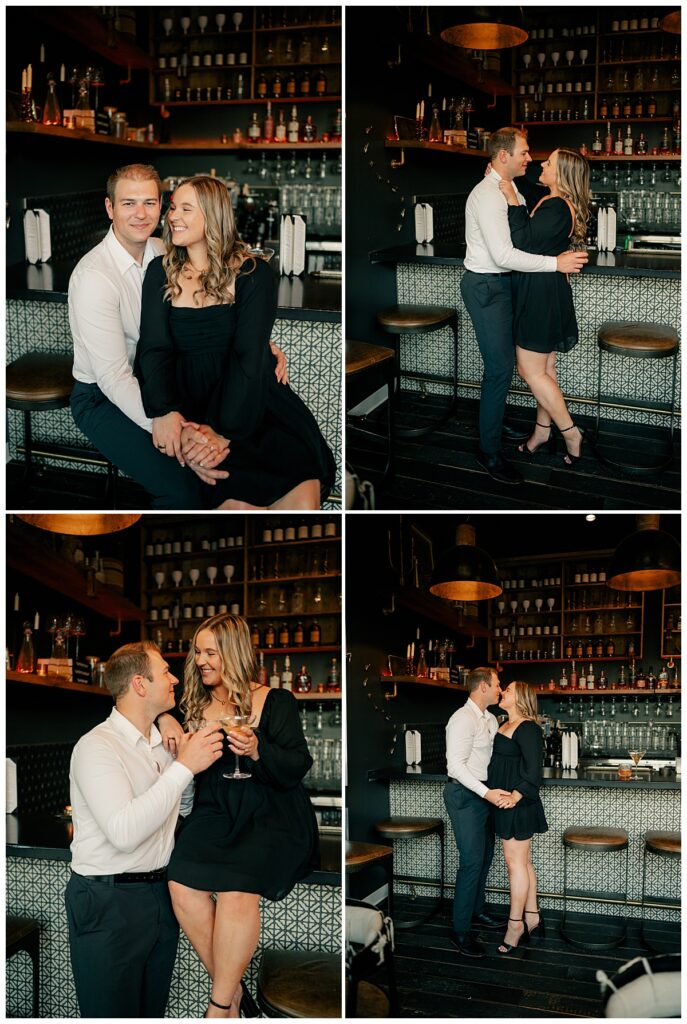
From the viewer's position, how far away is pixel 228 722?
329 centimetres

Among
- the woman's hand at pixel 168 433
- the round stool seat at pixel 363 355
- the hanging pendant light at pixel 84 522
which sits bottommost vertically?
the hanging pendant light at pixel 84 522

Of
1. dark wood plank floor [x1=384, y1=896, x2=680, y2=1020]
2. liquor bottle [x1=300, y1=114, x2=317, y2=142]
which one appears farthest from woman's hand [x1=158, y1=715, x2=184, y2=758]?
liquor bottle [x1=300, y1=114, x2=317, y2=142]

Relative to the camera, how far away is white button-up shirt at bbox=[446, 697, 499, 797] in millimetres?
3369

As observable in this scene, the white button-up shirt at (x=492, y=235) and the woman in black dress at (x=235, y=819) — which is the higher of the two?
the white button-up shirt at (x=492, y=235)

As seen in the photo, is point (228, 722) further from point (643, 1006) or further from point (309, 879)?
point (643, 1006)

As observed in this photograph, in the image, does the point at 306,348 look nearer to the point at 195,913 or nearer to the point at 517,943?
A: the point at 195,913

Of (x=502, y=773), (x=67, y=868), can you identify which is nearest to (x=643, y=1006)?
(x=502, y=773)

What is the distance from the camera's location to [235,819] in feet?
10.9

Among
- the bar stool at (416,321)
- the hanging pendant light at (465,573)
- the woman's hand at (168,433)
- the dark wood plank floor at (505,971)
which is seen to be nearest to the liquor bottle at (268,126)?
the bar stool at (416,321)

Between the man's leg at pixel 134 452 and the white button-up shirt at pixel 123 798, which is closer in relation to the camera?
the white button-up shirt at pixel 123 798

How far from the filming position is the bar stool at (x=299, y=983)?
323 cm

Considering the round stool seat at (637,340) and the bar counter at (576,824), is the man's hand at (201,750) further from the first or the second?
the round stool seat at (637,340)

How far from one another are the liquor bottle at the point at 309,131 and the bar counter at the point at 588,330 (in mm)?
1134

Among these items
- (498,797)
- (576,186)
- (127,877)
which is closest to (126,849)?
(127,877)
